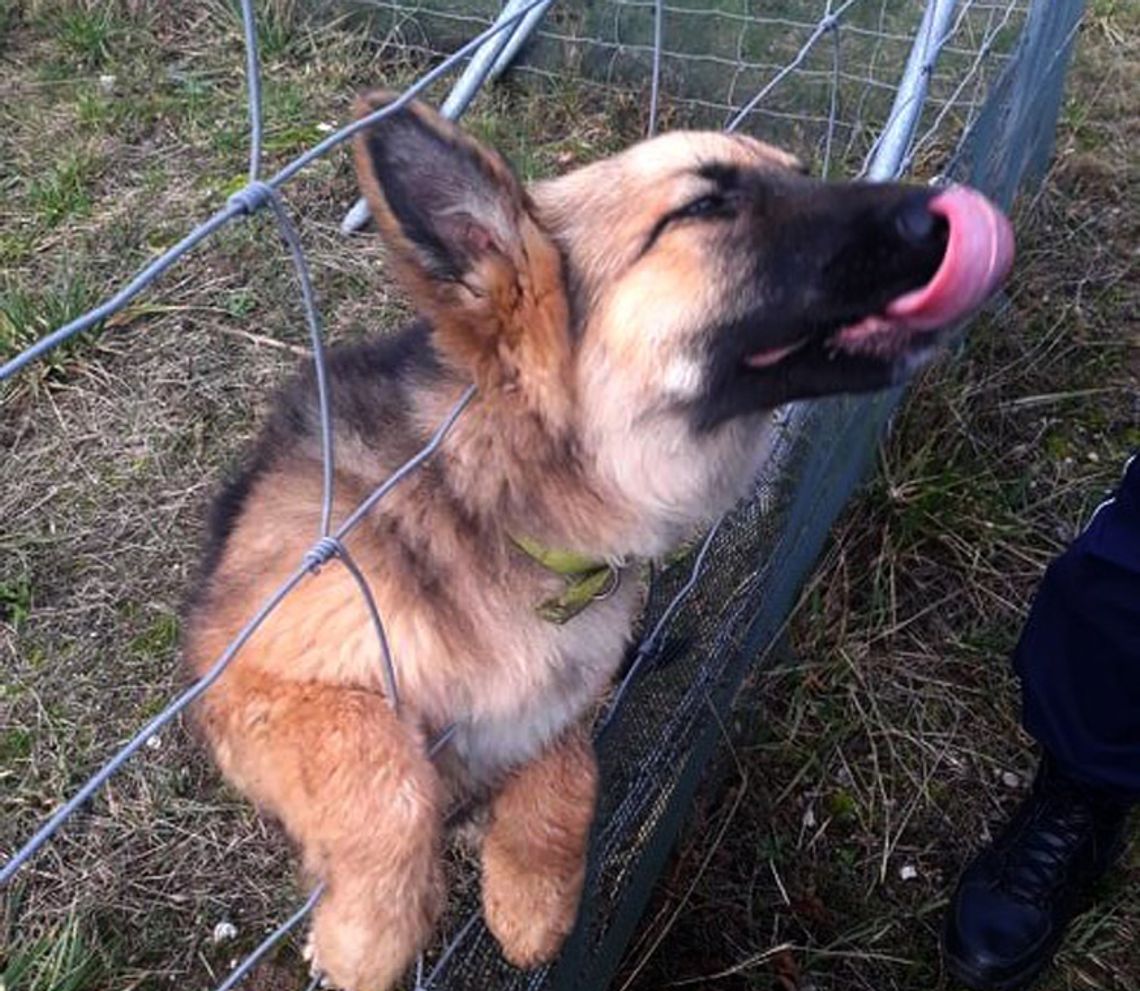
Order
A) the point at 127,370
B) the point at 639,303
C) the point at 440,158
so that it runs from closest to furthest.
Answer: the point at 440,158 → the point at 639,303 → the point at 127,370

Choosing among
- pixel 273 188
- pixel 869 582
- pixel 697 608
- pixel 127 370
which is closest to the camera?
pixel 273 188

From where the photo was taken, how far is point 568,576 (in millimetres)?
1995

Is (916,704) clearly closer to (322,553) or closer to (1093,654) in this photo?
(1093,654)

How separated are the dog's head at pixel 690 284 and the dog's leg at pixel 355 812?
0.52m

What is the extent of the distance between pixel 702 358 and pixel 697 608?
84cm

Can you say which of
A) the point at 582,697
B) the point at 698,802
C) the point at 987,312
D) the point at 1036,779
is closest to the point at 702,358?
the point at 582,697

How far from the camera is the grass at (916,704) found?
2.77 m

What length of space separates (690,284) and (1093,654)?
51.4 inches

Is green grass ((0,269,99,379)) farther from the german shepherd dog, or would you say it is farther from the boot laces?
the boot laces

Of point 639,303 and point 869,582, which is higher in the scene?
point 639,303

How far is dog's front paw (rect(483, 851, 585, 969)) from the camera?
2.13 metres

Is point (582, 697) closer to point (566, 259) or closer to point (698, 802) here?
point (566, 259)

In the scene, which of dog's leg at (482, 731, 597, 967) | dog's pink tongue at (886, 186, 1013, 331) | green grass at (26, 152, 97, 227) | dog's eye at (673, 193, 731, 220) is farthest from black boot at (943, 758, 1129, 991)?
green grass at (26, 152, 97, 227)

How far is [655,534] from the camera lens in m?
2.05
